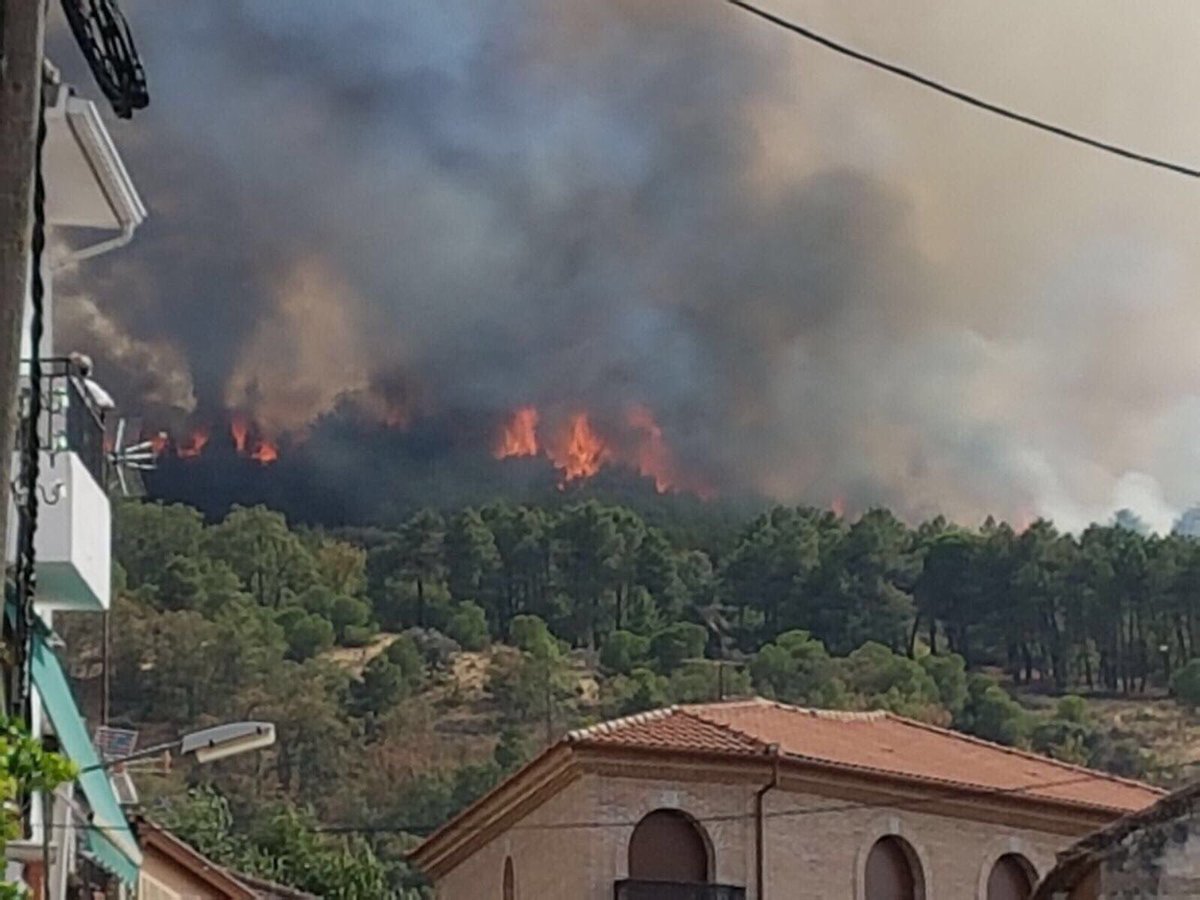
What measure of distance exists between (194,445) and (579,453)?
9.59 meters

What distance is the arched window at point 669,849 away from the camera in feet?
67.7

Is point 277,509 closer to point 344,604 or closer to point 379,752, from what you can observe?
point 344,604

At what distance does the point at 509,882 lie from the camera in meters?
22.5

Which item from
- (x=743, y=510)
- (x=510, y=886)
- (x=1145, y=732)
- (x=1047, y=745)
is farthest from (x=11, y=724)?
(x=743, y=510)

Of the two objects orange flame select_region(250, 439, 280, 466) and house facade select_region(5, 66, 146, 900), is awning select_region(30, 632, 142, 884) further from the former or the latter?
orange flame select_region(250, 439, 280, 466)

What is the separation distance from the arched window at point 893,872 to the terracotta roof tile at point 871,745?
0.75 metres

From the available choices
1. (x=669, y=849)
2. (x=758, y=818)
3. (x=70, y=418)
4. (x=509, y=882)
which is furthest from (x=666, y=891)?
(x=70, y=418)

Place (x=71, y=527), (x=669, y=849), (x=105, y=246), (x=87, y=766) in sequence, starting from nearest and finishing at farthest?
(x=87, y=766) → (x=71, y=527) → (x=105, y=246) → (x=669, y=849)

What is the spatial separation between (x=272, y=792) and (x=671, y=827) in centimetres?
2392

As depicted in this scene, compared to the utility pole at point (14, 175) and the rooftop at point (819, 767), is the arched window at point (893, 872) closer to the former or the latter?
the rooftop at point (819, 767)

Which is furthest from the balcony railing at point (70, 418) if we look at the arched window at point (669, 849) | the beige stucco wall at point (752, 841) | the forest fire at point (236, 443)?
the forest fire at point (236, 443)

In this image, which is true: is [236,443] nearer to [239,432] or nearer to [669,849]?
[239,432]

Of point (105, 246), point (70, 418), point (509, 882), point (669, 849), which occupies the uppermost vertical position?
point (105, 246)

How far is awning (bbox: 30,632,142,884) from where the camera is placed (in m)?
8.76
